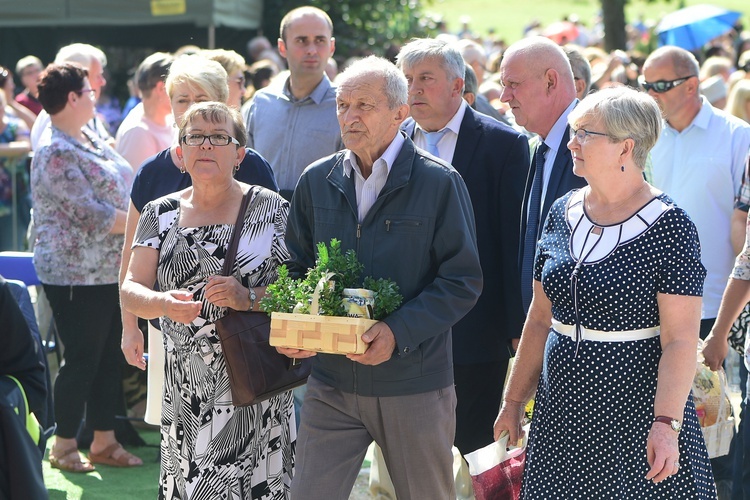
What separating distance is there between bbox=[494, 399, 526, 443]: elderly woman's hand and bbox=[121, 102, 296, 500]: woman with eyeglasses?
110 centimetres

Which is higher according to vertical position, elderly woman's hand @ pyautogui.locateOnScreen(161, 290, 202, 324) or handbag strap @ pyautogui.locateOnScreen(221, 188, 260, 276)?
handbag strap @ pyautogui.locateOnScreen(221, 188, 260, 276)

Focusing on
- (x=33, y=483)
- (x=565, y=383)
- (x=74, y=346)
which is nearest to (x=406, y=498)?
(x=565, y=383)

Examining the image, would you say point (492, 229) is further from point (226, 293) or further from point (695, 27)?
point (695, 27)

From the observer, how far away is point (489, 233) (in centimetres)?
491

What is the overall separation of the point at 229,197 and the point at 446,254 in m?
1.09

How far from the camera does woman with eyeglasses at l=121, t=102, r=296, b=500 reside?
172 inches

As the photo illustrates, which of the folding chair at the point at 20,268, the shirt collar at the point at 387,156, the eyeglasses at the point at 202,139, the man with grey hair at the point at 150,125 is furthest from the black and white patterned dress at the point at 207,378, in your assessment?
the man with grey hair at the point at 150,125

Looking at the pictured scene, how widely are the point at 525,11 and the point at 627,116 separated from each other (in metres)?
49.5

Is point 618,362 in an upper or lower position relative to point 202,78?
lower

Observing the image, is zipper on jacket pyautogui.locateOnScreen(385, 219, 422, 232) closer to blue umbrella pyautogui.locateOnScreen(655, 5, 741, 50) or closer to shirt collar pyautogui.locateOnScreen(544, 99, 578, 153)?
shirt collar pyautogui.locateOnScreen(544, 99, 578, 153)

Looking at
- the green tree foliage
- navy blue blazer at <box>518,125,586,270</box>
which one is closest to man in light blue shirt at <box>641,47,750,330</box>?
navy blue blazer at <box>518,125,586,270</box>

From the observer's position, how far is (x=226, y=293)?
416 cm

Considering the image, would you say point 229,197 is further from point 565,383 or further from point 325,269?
point 565,383

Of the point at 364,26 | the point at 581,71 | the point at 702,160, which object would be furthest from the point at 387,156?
the point at 364,26
